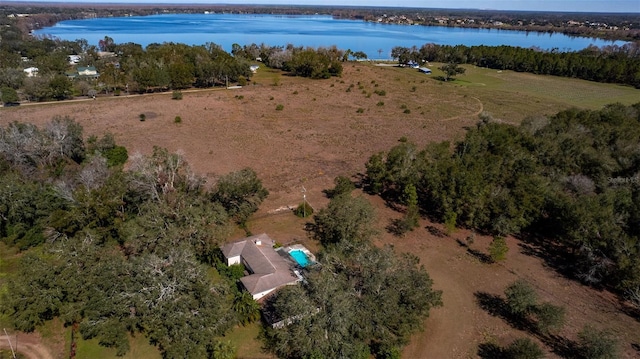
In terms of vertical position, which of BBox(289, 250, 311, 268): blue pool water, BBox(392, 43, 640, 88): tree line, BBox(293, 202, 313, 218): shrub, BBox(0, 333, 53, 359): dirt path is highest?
BBox(392, 43, 640, 88): tree line

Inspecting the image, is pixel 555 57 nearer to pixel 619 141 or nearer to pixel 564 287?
pixel 619 141

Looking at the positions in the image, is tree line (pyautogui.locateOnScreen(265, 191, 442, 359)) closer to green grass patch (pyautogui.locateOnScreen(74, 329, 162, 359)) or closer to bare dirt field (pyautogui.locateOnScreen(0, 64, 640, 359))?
bare dirt field (pyautogui.locateOnScreen(0, 64, 640, 359))

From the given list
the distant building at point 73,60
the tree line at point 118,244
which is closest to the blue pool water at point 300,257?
the tree line at point 118,244

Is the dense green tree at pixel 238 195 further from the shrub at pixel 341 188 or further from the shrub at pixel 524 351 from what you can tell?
the shrub at pixel 524 351

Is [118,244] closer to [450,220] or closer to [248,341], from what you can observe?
[248,341]

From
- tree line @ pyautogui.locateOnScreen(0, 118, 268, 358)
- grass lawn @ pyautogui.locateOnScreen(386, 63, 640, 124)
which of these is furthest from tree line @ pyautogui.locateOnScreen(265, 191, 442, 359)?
grass lawn @ pyautogui.locateOnScreen(386, 63, 640, 124)

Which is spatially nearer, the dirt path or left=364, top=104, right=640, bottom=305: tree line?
the dirt path

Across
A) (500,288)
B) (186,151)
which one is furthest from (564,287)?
(186,151)

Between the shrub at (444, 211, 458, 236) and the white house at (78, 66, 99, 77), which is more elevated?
the white house at (78, 66, 99, 77)
